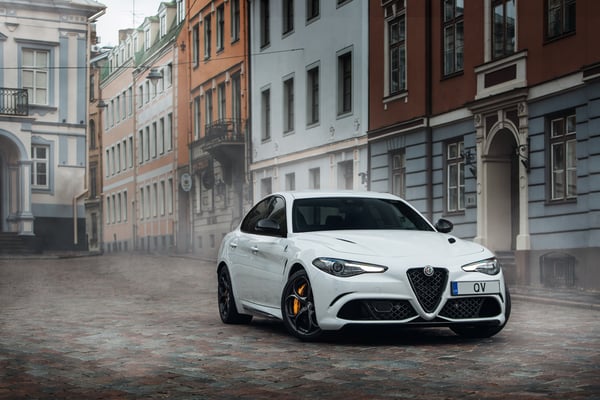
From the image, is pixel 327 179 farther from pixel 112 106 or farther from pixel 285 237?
pixel 112 106

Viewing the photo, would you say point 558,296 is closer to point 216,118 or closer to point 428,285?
point 428,285

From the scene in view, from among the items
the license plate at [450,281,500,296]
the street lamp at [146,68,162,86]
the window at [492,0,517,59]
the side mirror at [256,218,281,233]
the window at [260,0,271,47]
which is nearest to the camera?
the license plate at [450,281,500,296]

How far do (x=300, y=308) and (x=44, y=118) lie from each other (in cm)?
3703

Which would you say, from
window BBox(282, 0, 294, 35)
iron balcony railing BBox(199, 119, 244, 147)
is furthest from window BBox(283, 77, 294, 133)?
iron balcony railing BBox(199, 119, 244, 147)

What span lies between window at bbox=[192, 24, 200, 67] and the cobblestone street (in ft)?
106

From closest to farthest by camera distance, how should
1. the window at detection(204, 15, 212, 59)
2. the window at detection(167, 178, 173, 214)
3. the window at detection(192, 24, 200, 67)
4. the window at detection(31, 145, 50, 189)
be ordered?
the window at detection(204, 15, 212, 59), the window at detection(31, 145, 50, 189), the window at detection(192, 24, 200, 67), the window at detection(167, 178, 173, 214)

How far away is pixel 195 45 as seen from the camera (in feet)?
155

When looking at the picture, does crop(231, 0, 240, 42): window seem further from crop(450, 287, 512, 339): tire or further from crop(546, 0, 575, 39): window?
crop(450, 287, 512, 339): tire

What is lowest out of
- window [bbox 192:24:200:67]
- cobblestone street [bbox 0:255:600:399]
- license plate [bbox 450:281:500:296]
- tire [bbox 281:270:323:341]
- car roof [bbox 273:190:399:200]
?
cobblestone street [bbox 0:255:600:399]

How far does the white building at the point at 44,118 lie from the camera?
44.2 m

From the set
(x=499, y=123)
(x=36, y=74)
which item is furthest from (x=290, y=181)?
(x=36, y=74)

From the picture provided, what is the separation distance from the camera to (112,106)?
192ft

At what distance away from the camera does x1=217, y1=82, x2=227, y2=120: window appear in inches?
1735

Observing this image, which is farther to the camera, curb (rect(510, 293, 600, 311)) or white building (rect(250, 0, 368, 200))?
white building (rect(250, 0, 368, 200))
